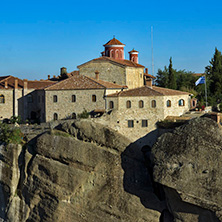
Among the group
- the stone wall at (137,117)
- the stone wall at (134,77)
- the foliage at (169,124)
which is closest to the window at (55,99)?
the stone wall at (137,117)

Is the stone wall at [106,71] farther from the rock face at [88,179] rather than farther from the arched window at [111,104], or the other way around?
the rock face at [88,179]

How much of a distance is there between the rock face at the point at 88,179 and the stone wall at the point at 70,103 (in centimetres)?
497

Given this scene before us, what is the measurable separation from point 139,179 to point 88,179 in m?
4.97

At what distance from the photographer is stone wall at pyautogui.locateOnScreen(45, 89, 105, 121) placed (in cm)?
4759

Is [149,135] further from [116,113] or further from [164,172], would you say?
[164,172]

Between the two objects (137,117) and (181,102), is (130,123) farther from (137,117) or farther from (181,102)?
(181,102)

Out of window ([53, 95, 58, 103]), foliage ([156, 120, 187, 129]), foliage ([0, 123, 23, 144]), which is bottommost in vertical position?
foliage ([0, 123, 23, 144])

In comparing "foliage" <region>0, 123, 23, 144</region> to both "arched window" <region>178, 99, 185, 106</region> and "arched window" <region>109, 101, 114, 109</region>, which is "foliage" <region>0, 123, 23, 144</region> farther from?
"arched window" <region>178, 99, 185, 106</region>

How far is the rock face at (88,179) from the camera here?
1624 inches

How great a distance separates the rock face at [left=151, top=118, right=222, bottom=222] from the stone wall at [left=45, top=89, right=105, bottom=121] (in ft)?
36.9

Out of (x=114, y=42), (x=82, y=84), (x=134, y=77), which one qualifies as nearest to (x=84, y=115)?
(x=82, y=84)

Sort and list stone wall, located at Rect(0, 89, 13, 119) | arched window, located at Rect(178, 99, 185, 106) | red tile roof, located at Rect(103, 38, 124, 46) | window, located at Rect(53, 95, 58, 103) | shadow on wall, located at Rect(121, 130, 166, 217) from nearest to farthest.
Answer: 1. shadow on wall, located at Rect(121, 130, 166, 217)
2. arched window, located at Rect(178, 99, 185, 106)
3. window, located at Rect(53, 95, 58, 103)
4. stone wall, located at Rect(0, 89, 13, 119)
5. red tile roof, located at Rect(103, 38, 124, 46)

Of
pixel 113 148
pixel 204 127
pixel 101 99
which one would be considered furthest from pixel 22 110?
pixel 204 127

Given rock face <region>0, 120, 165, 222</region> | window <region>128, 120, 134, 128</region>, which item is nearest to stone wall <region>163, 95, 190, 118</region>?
window <region>128, 120, 134, 128</region>
